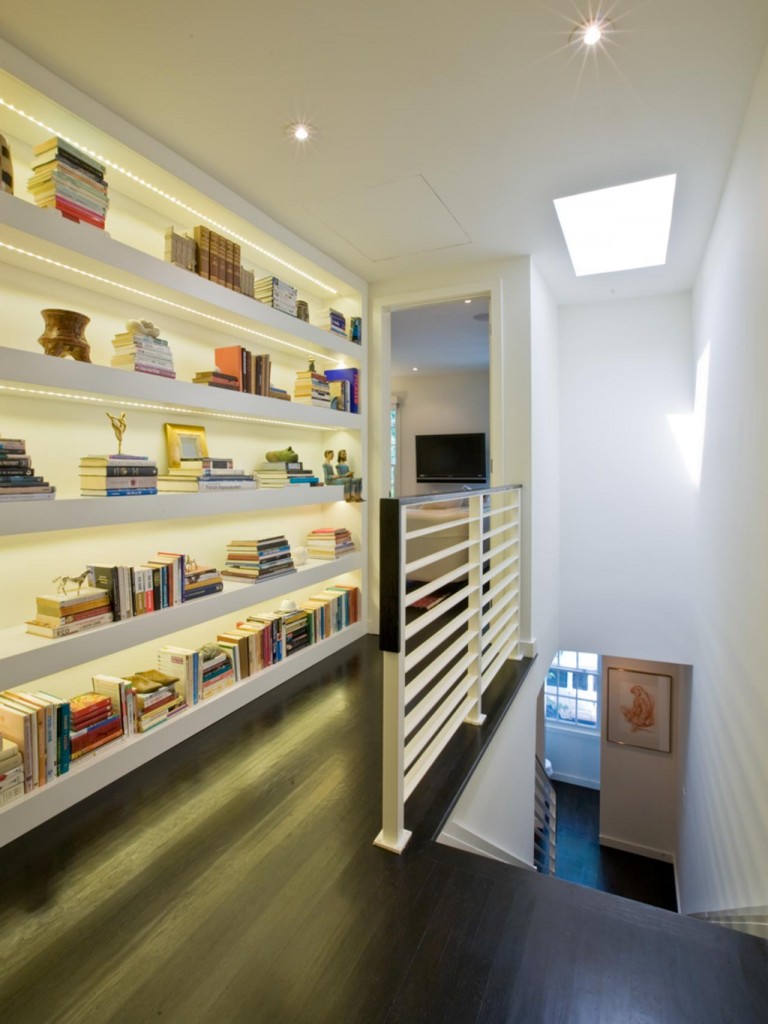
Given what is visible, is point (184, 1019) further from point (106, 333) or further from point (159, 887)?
point (106, 333)

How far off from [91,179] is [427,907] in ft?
8.50

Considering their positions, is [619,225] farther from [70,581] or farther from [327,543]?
[70,581]

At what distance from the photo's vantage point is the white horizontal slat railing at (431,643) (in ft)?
5.52

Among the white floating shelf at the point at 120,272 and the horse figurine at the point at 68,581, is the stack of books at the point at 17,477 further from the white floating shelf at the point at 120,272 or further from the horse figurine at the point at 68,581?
the white floating shelf at the point at 120,272

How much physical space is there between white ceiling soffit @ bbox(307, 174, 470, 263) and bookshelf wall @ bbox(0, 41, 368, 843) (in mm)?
296

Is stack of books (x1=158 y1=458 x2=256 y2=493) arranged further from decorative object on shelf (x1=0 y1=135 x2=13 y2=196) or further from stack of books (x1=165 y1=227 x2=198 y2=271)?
decorative object on shelf (x1=0 y1=135 x2=13 y2=196)

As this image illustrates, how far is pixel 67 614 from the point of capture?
193 centimetres

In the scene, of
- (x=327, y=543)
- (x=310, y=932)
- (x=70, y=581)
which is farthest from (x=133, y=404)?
(x=310, y=932)

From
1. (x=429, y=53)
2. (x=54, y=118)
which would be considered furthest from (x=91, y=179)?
(x=429, y=53)

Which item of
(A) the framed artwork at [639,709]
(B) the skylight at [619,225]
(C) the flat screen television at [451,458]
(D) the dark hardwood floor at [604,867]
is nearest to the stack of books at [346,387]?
(B) the skylight at [619,225]

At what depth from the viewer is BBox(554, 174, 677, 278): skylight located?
9.05 feet

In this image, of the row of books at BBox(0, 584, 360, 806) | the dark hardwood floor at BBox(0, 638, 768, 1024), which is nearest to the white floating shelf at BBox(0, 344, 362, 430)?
the row of books at BBox(0, 584, 360, 806)

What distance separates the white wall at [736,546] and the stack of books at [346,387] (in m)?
2.12

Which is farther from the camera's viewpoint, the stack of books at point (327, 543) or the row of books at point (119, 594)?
the stack of books at point (327, 543)
